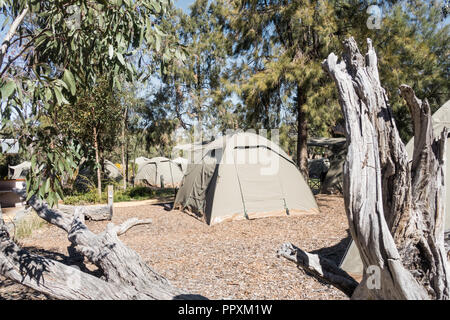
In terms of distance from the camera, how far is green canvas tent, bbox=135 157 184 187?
71.5 feet

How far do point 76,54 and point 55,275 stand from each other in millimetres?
1778

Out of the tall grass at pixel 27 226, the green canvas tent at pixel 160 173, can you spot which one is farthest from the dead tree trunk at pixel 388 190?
the green canvas tent at pixel 160 173

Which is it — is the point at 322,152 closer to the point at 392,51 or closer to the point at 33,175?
the point at 392,51

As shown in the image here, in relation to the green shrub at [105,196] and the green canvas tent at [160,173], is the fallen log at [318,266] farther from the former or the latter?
the green canvas tent at [160,173]

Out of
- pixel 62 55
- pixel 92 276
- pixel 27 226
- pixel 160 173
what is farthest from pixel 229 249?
pixel 160 173

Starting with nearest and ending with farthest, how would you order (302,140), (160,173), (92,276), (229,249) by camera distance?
(92,276) < (229,249) < (302,140) < (160,173)

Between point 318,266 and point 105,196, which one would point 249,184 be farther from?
point 318,266

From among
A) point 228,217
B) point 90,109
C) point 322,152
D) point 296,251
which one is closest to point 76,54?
point 296,251

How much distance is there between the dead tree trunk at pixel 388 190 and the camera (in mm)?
1798

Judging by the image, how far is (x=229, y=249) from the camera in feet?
18.6

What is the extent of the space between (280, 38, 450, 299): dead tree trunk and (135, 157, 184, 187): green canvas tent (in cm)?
1982

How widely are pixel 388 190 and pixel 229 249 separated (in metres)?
3.99
